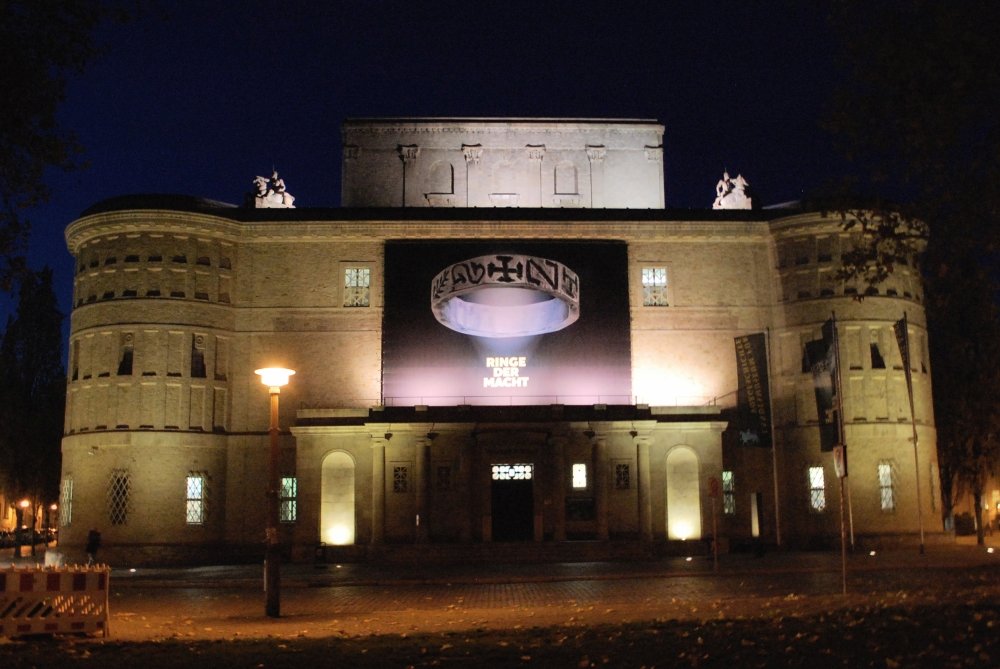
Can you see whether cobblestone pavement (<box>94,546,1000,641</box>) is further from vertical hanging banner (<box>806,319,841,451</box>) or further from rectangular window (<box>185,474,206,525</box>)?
rectangular window (<box>185,474,206,525</box>)

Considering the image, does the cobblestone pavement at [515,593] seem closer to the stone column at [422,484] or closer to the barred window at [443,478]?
the stone column at [422,484]

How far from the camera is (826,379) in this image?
142ft

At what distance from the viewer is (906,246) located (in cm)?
1916

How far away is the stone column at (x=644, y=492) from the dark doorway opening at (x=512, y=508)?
447 centimetres

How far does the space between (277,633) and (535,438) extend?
25388 mm

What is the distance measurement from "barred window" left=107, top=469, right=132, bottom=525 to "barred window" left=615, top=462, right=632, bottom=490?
20499 mm

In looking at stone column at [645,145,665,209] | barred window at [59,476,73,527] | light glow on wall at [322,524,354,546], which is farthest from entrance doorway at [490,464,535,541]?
barred window at [59,476,73,527]

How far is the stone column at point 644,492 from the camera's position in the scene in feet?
140

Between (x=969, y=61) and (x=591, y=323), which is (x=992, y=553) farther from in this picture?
(x=969, y=61)

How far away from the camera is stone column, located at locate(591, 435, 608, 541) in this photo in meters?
42.4

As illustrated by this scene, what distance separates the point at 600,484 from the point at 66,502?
918 inches

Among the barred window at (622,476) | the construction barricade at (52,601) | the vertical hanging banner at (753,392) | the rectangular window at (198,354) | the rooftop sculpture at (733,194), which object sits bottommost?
the construction barricade at (52,601)

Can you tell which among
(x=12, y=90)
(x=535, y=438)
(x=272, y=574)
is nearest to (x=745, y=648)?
(x=272, y=574)

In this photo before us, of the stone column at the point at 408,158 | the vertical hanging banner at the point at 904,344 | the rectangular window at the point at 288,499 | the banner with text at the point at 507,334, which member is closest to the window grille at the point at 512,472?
the banner with text at the point at 507,334
